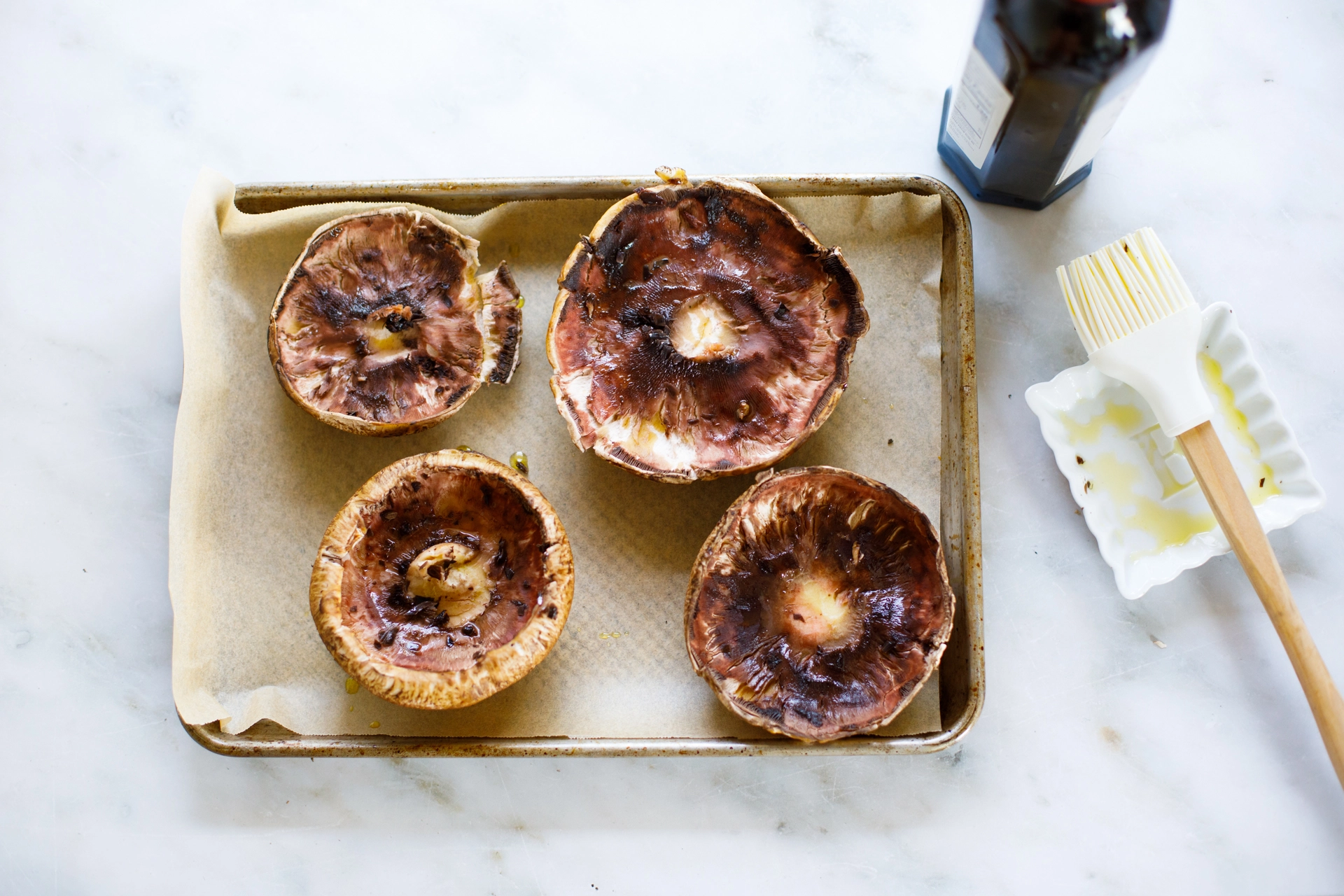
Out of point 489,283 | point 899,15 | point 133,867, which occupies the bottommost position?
point 133,867

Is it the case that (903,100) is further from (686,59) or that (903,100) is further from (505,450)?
(505,450)

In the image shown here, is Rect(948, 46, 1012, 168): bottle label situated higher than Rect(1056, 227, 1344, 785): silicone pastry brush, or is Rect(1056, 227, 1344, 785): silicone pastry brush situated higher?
Rect(948, 46, 1012, 168): bottle label

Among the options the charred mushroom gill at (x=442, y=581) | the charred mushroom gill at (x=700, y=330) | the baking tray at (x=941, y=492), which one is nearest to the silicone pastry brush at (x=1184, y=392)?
the baking tray at (x=941, y=492)

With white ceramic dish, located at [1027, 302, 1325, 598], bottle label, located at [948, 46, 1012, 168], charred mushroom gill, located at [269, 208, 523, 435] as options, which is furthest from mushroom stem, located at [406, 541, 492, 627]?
bottle label, located at [948, 46, 1012, 168]

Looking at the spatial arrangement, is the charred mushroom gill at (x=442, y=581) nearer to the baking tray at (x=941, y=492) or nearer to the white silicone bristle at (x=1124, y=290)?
the baking tray at (x=941, y=492)

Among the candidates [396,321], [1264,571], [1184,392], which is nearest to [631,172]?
[396,321]

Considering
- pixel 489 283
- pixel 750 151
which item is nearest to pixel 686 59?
pixel 750 151

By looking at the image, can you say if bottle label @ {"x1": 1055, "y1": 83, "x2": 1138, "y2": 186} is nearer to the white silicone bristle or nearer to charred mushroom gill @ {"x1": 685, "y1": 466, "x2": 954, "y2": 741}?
the white silicone bristle
